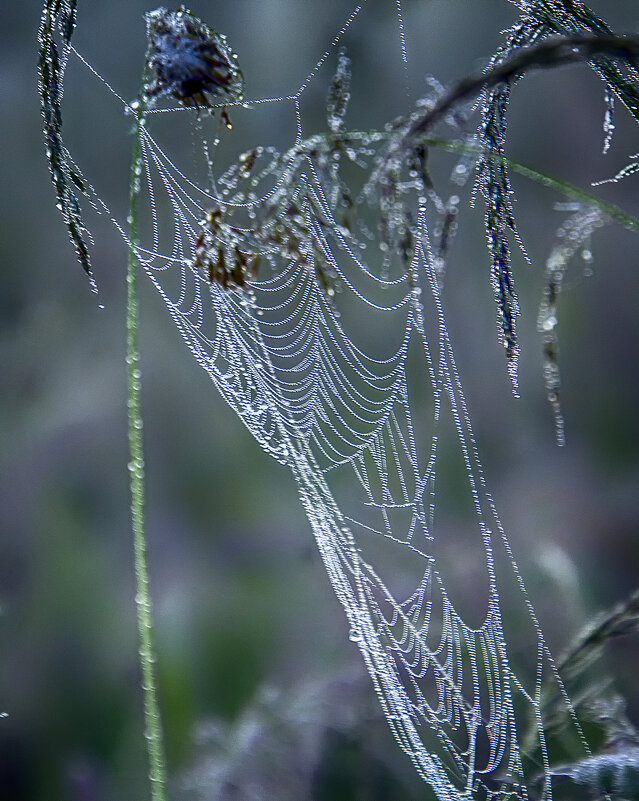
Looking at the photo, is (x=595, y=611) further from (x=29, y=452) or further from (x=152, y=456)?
(x=29, y=452)

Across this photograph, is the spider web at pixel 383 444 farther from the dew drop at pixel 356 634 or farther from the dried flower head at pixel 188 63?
the dried flower head at pixel 188 63

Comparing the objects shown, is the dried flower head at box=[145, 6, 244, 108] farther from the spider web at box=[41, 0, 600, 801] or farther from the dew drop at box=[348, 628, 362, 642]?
the dew drop at box=[348, 628, 362, 642]

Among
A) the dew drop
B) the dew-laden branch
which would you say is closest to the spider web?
the dew drop

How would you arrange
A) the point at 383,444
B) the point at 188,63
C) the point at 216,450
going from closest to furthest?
the point at 188,63
the point at 383,444
the point at 216,450

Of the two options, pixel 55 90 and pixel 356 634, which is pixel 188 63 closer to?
pixel 55 90

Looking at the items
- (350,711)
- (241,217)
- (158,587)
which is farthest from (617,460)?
(158,587)

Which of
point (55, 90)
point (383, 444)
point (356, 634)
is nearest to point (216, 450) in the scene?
point (383, 444)
